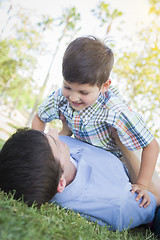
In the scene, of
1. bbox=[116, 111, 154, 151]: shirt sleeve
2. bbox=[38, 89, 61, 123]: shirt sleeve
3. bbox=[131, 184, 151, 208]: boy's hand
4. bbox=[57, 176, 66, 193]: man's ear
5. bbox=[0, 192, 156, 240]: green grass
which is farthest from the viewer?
bbox=[38, 89, 61, 123]: shirt sleeve

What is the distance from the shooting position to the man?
1.70 meters

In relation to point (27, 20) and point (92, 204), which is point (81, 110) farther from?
point (27, 20)

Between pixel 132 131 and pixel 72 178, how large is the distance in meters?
0.75

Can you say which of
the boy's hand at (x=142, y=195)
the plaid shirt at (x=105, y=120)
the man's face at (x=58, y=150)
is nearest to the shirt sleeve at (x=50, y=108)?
the plaid shirt at (x=105, y=120)

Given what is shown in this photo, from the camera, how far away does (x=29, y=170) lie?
1.69 meters

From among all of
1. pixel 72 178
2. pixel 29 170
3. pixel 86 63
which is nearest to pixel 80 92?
pixel 86 63

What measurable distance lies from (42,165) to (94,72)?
0.99 m

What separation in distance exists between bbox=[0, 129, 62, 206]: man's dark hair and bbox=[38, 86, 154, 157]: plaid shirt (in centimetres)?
87

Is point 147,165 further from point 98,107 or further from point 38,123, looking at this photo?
point 38,123

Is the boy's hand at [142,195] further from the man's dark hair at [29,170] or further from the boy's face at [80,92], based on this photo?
the boy's face at [80,92]

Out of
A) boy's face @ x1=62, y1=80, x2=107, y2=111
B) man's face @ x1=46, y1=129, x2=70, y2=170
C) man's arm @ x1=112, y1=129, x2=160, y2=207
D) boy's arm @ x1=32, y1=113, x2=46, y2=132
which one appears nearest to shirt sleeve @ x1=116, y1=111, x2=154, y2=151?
man's arm @ x1=112, y1=129, x2=160, y2=207

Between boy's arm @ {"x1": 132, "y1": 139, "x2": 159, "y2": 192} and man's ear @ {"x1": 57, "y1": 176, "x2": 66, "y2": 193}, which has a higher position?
boy's arm @ {"x1": 132, "y1": 139, "x2": 159, "y2": 192}

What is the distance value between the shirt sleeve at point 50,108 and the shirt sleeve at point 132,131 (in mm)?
824

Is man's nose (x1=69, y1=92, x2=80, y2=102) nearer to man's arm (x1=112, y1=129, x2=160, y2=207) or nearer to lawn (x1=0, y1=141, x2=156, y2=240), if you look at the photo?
man's arm (x1=112, y1=129, x2=160, y2=207)
